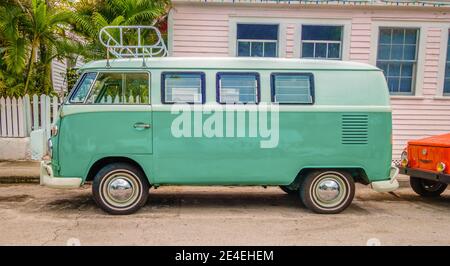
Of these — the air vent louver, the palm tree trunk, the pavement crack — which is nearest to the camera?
the pavement crack

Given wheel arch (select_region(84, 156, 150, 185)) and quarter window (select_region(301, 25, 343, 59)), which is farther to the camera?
quarter window (select_region(301, 25, 343, 59))

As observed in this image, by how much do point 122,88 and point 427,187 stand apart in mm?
6192

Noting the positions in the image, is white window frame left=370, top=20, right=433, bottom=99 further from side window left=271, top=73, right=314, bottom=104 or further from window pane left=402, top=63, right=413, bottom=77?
side window left=271, top=73, right=314, bottom=104

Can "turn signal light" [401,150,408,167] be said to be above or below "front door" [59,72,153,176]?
below

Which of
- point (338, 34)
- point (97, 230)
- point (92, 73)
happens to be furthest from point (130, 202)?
point (338, 34)

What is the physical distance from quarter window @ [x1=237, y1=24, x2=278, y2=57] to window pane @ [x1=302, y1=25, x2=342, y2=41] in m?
0.87

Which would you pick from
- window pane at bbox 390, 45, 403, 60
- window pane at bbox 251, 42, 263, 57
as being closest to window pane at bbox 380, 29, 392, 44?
window pane at bbox 390, 45, 403, 60

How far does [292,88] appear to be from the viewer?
564cm

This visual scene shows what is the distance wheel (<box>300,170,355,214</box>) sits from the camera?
225 inches

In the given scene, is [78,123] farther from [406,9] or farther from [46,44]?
[406,9]

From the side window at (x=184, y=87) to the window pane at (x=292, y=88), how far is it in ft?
3.98

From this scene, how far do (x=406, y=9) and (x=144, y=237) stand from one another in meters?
9.58

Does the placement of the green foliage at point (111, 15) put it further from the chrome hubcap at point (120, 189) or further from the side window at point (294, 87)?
the side window at point (294, 87)
